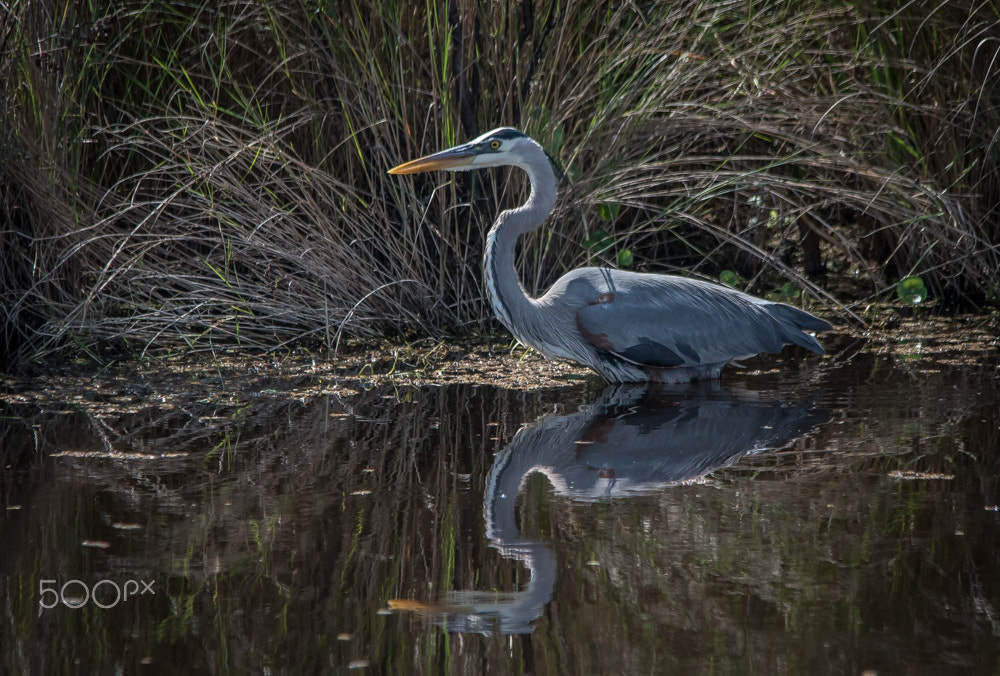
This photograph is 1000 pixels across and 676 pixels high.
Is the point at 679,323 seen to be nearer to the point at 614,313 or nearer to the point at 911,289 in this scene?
the point at 614,313

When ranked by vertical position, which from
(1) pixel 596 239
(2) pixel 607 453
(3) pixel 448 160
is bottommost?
(2) pixel 607 453

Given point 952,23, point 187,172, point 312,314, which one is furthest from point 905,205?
point 187,172

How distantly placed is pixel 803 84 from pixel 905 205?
45.3 inches

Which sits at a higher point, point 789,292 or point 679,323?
point 789,292

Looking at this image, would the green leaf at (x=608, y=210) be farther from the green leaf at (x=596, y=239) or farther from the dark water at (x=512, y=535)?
the dark water at (x=512, y=535)

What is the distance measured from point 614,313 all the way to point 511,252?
0.60 meters

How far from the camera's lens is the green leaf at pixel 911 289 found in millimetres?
6148

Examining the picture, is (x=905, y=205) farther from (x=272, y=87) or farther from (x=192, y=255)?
(x=192, y=255)

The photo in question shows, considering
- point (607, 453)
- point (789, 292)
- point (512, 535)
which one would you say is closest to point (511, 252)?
point (607, 453)

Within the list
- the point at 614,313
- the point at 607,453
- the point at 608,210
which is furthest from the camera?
the point at 608,210

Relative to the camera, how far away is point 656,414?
4.84m

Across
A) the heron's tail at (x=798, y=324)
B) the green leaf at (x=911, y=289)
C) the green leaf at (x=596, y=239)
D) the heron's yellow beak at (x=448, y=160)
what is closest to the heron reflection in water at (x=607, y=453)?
the heron's tail at (x=798, y=324)

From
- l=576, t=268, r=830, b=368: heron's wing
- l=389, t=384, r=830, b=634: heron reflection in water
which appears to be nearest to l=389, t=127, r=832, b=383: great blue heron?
l=576, t=268, r=830, b=368: heron's wing

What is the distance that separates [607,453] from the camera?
426 centimetres
